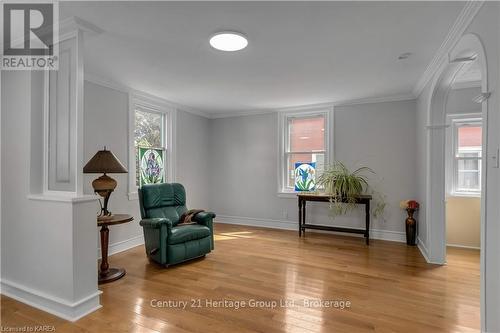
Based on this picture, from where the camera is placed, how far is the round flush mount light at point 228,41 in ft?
7.85

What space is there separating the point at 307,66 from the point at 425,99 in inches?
70.2

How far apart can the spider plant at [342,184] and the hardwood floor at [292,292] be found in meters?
0.77

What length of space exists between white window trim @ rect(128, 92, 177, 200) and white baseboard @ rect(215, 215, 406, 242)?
66.2 inches

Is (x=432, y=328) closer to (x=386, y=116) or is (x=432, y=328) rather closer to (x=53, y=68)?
(x=386, y=116)

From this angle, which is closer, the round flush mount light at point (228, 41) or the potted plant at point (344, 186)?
the round flush mount light at point (228, 41)

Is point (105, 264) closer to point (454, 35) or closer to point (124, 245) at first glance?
point (124, 245)

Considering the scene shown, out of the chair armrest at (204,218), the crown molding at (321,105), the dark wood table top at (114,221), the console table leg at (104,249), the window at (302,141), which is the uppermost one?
the crown molding at (321,105)

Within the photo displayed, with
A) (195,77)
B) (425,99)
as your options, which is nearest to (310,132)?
(425,99)

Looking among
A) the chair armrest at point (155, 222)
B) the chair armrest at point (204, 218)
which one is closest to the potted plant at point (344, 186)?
the chair armrest at point (204, 218)

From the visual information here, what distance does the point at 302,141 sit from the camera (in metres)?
5.36

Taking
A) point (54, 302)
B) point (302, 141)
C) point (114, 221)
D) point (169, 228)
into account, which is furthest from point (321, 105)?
point (54, 302)

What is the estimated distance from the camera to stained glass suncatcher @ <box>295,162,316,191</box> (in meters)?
5.24

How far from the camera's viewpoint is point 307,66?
10.5ft

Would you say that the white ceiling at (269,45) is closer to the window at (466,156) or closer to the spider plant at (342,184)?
the window at (466,156)
